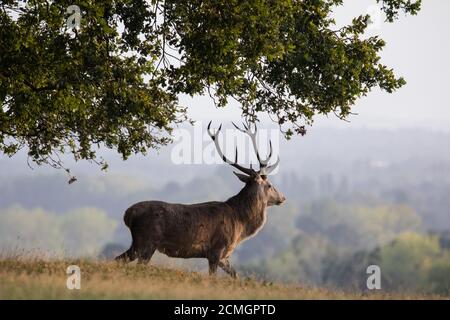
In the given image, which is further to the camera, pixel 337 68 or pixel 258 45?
pixel 337 68

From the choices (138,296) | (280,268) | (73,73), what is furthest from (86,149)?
(280,268)

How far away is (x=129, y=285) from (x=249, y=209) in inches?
259

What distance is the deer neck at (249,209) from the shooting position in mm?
21016

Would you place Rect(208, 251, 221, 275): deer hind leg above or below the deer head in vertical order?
below

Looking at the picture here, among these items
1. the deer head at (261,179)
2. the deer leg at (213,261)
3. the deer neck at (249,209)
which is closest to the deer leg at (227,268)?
the deer leg at (213,261)

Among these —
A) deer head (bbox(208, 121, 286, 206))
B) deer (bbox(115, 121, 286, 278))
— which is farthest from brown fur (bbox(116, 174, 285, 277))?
deer head (bbox(208, 121, 286, 206))

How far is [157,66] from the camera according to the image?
20484 mm

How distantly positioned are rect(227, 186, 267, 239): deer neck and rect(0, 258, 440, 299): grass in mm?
2703

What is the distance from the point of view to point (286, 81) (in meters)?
22.0

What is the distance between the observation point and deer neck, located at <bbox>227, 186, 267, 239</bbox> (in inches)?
827

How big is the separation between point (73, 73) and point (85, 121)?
8.21ft

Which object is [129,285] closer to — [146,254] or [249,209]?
[146,254]

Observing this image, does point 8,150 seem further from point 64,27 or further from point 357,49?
point 357,49

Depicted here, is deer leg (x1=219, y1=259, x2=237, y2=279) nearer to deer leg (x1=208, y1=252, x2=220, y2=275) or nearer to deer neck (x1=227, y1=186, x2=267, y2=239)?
deer leg (x1=208, y1=252, x2=220, y2=275)
